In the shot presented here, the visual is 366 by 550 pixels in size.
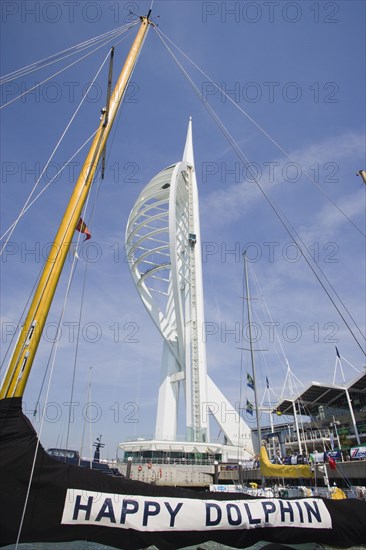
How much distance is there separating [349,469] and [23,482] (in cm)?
2573

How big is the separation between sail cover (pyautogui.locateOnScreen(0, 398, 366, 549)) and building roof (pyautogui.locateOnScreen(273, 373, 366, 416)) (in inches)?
2090

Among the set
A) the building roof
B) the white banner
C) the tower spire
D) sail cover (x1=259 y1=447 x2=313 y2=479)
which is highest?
the tower spire

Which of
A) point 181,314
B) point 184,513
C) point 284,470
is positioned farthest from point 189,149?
point 184,513

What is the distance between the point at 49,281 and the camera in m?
4.54

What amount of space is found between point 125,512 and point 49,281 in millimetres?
2753

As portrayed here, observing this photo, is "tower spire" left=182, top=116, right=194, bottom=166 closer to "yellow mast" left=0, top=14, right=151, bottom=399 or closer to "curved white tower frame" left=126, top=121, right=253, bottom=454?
"curved white tower frame" left=126, top=121, right=253, bottom=454

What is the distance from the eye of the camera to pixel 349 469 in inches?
907

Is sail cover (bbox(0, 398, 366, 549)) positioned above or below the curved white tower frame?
below

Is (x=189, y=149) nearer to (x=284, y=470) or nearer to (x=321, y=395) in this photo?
(x=321, y=395)

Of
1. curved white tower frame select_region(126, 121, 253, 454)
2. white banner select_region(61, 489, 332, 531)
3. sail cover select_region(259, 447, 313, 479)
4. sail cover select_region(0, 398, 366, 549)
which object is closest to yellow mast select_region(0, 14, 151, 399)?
sail cover select_region(0, 398, 366, 549)

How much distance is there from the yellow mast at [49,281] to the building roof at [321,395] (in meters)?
53.8

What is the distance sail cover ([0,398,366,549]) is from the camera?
326cm

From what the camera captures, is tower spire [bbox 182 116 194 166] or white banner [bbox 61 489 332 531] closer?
white banner [bbox 61 489 332 531]

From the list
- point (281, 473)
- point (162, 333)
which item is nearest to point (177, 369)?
point (162, 333)
